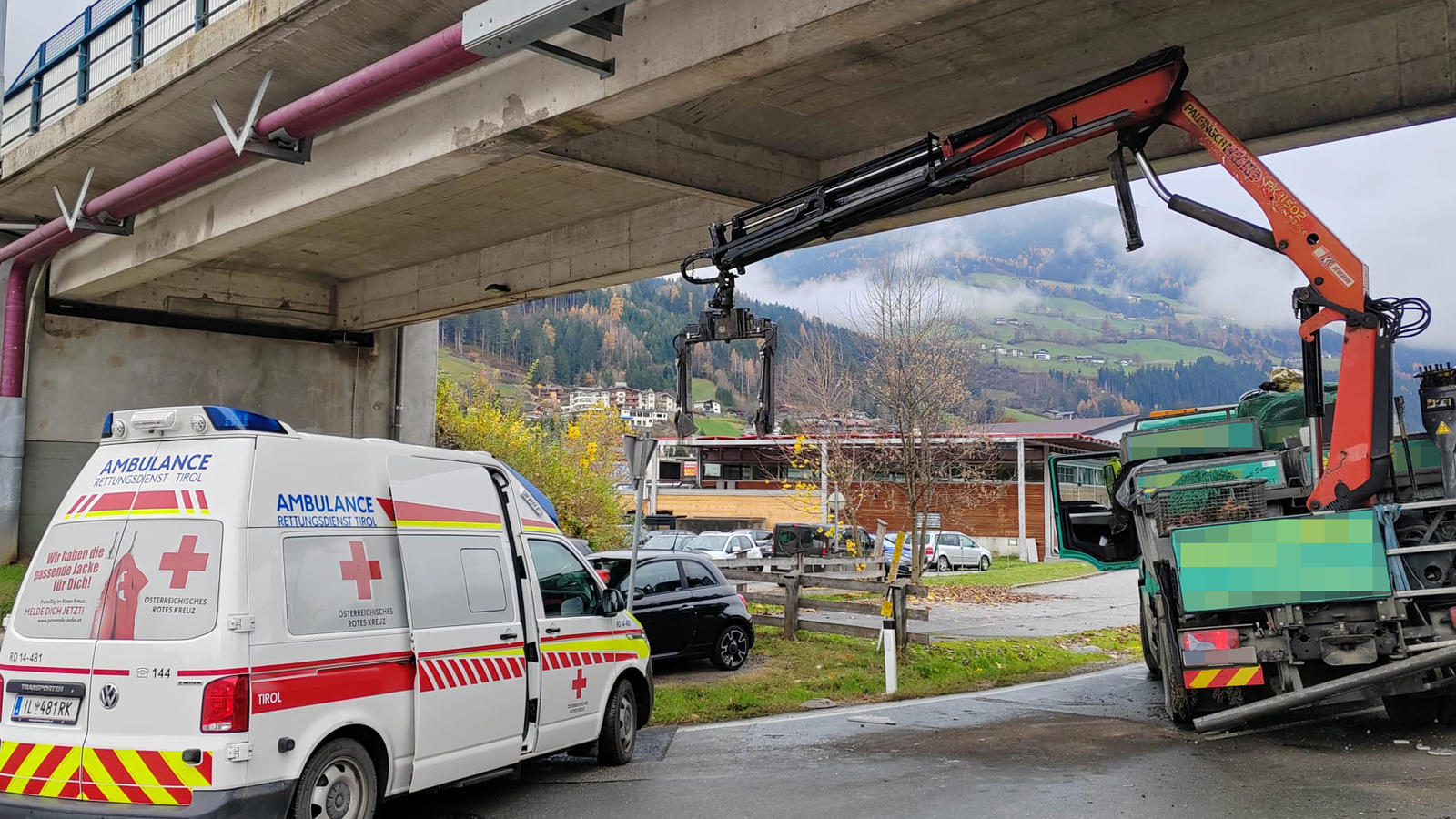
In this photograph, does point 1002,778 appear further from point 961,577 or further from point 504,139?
point 961,577

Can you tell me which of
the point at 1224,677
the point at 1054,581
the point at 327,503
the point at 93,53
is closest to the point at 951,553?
the point at 1054,581

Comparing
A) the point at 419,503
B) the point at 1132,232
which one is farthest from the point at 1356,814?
the point at 419,503

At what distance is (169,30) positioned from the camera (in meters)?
14.6

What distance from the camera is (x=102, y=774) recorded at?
565 cm

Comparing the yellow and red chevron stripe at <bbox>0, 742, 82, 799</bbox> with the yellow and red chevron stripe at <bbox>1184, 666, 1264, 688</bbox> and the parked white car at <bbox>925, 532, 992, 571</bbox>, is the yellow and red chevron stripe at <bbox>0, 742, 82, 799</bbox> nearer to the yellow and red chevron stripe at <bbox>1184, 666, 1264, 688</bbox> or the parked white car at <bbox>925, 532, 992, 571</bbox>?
the yellow and red chevron stripe at <bbox>1184, 666, 1264, 688</bbox>

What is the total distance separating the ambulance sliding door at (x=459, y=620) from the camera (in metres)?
6.68

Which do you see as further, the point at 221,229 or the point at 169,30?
the point at 221,229

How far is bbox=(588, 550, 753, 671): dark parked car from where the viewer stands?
13.3 m

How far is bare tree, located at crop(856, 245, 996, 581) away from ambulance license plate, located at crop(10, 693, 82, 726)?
17676 millimetres

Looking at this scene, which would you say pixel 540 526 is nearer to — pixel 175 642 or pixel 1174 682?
pixel 175 642

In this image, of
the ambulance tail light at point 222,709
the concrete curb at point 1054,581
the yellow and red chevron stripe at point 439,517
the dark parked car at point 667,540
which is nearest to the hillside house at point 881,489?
the concrete curb at point 1054,581

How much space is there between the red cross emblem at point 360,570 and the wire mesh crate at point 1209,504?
5998mm

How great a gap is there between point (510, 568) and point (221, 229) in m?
10.2

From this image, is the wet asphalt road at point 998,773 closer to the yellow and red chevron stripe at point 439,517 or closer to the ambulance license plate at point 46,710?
the yellow and red chevron stripe at point 439,517
